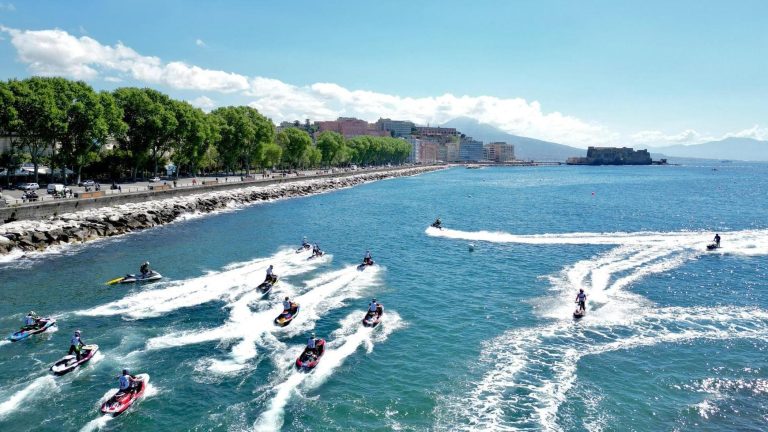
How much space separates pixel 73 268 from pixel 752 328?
179 feet

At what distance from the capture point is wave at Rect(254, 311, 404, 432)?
21766mm

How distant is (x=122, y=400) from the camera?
22203 mm

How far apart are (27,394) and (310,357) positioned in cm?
1333

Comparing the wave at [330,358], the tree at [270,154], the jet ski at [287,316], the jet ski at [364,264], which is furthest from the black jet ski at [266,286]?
the tree at [270,154]

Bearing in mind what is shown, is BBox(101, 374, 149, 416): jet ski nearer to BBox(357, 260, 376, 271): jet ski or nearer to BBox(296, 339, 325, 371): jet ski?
BBox(296, 339, 325, 371): jet ski

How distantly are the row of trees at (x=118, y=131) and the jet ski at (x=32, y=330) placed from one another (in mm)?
50249

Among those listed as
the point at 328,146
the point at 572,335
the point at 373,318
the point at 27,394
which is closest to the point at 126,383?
the point at 27,394

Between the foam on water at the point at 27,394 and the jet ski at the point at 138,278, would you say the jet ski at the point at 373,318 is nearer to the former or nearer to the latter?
the foam on water at the point at 27,394

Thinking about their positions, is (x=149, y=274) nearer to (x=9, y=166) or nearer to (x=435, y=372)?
(x=435, y=372)

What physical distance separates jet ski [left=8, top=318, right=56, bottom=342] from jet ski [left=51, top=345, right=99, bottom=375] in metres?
5.24

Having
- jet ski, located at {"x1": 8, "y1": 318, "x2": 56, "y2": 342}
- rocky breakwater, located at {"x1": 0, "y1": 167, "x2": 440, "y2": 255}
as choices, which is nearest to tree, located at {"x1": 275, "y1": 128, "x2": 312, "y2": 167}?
rocky breakwater, located at {"x1": 0, "y1": 167, "x2": 440, "y2": 255}

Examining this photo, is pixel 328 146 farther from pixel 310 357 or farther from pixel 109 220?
pixel 310 357

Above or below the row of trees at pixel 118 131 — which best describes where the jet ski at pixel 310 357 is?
below

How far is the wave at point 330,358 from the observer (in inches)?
857
